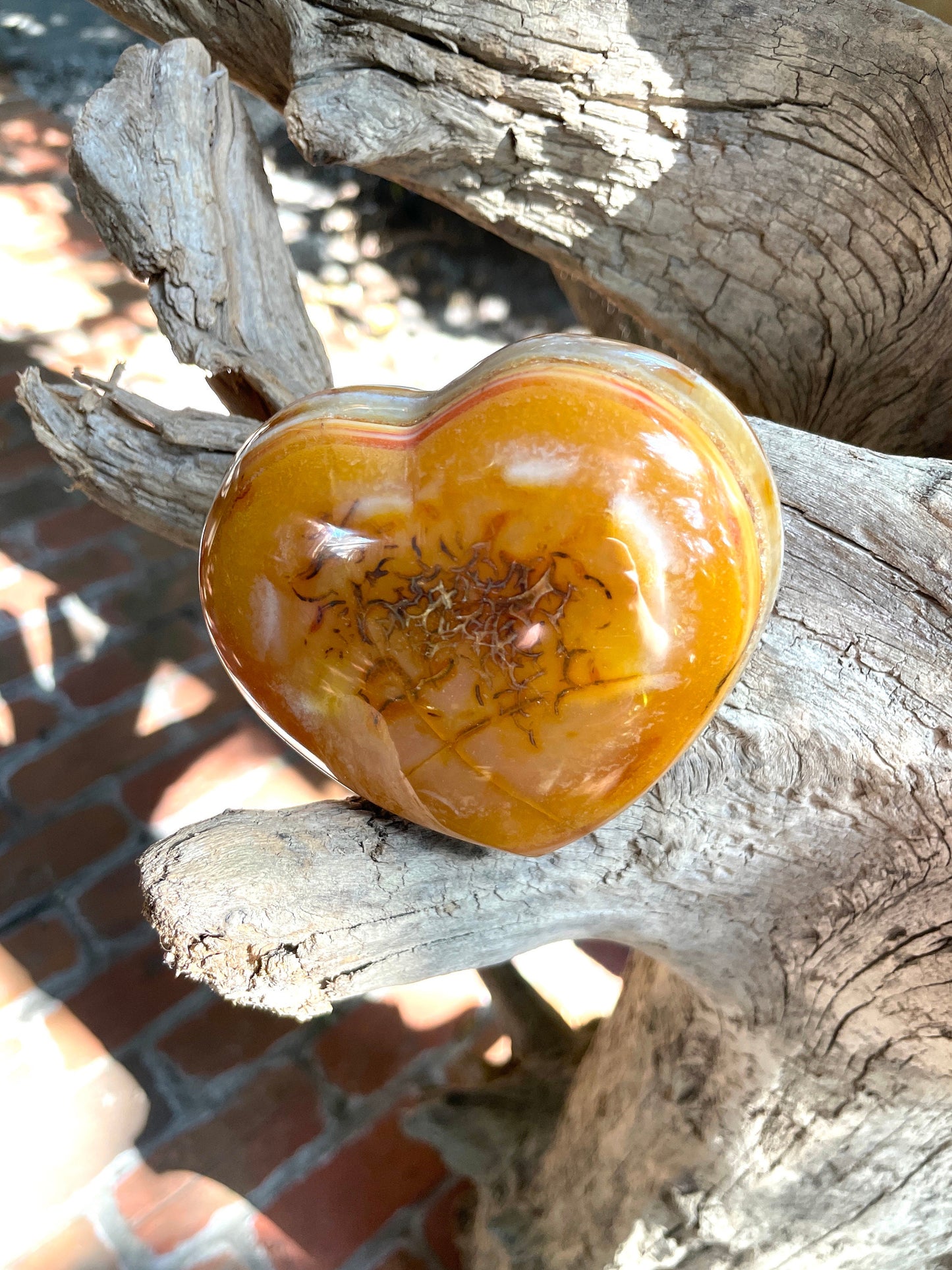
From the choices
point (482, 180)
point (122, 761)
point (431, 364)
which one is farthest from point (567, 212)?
point (431, 364)

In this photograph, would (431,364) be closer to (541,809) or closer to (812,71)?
(812,71)

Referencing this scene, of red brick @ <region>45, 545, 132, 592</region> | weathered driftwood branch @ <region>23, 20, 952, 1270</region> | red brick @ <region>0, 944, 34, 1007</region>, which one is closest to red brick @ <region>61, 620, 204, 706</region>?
red brick @ <region>45, 545, 132, 592</region>

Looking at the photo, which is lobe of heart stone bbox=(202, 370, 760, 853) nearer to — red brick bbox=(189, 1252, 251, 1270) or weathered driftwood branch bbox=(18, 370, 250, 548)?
weathered driftwood branch bbox=(18, 370, 250, 548)

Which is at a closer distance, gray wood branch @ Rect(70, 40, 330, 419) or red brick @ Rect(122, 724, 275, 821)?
gray wood branch @ Rect(70, 40, 330, 419)

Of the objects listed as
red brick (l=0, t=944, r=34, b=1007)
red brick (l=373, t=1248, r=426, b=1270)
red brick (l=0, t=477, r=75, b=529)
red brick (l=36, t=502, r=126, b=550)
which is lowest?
red brick (l=373, t=1248, r=426, b=1270)

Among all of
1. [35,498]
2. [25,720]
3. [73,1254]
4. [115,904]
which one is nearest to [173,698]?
[25,720]

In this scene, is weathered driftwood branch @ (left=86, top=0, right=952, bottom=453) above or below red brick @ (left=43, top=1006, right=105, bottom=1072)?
above

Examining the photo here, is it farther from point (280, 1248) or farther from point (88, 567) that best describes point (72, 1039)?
point (88, 567)
